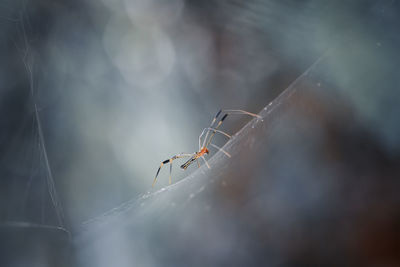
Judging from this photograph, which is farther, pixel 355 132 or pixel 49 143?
pixel 49 143

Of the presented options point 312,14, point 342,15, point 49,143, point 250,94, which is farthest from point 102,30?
point 342,15

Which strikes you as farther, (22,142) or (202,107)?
(202,107)

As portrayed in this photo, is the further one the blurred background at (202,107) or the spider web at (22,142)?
the spider web at (22,142)

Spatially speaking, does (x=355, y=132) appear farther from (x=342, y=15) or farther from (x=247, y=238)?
(x=342, y=15)

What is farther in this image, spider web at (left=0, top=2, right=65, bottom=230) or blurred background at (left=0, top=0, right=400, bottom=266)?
spider web at (left=0, top=2, right=65, bottom=230)

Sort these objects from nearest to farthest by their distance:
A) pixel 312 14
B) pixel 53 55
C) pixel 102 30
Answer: pixel 53 55
pixel 312 14
pixel 102 30

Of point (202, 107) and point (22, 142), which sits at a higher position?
point (202, 107)

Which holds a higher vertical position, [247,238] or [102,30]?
[102,30]

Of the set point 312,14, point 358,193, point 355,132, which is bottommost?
point 358,193
